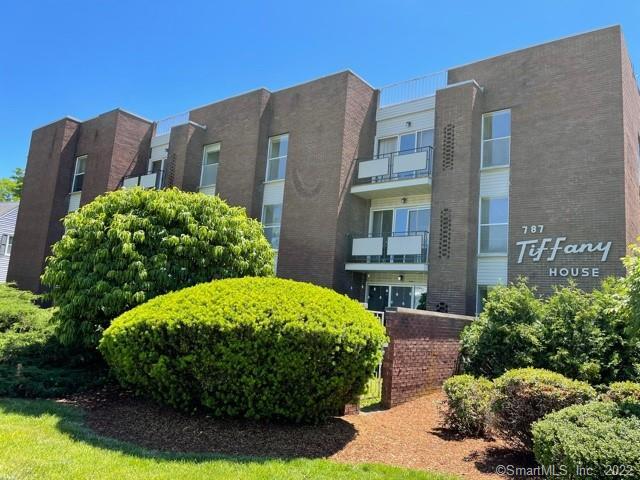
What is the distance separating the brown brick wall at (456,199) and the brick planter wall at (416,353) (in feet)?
13.6

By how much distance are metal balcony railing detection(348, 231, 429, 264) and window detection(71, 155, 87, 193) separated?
16.3m

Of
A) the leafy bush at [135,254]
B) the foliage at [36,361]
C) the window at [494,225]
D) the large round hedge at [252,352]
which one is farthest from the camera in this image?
the window at [494,225]

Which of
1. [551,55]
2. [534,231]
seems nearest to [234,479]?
[534,231]

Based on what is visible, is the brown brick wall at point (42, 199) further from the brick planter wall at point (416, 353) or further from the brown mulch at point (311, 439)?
the brick planter wall at point (416, 353)

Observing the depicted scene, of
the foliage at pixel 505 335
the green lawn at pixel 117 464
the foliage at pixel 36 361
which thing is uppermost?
the foliage at pixel 505 335

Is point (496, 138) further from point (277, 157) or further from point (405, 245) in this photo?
point (277, 157)

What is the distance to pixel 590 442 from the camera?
4.39 meters

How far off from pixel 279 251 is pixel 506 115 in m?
9.44

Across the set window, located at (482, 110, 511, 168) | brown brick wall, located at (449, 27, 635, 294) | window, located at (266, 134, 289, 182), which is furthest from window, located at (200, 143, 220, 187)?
brown brick wall, located at (449, 27, 635, 294)

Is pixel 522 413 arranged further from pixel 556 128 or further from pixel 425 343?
pixel 556 128

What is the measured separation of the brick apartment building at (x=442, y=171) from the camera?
14727mm

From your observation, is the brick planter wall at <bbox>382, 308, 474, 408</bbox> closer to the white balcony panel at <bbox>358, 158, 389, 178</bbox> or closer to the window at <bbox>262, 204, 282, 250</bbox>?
the white balcony panel at <bbox>358, 158, 389, 178</bbox>

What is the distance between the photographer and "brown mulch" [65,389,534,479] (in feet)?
20.0

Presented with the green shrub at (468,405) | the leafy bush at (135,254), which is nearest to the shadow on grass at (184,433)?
the green shrub at (468,405)
